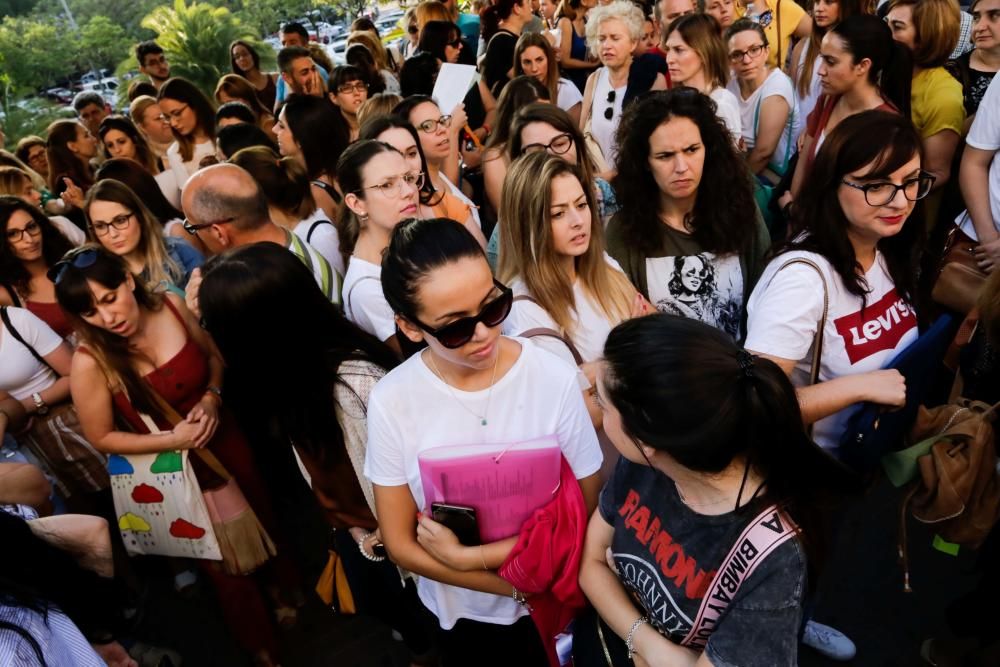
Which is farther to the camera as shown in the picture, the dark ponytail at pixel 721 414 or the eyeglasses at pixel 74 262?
the eyeglasses at pixel 74 262

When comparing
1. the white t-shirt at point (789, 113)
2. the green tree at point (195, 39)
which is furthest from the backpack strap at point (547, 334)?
the green tree at point (195, 39)

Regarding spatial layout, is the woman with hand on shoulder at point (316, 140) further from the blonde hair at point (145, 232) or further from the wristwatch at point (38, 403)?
the wristwatch at point (38, 403)

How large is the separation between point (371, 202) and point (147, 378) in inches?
47.2

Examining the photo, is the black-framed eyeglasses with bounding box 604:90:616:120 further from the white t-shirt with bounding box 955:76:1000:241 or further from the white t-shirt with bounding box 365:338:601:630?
the white t-shirt with bounding box 365:338:601:630

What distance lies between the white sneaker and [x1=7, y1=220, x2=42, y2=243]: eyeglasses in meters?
4.25

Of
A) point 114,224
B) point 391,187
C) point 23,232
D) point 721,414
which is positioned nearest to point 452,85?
point 391,187

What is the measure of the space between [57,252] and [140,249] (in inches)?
19.6

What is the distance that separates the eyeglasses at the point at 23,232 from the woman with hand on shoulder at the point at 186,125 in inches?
65.9

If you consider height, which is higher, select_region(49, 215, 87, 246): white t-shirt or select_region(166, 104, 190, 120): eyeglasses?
select_region(166, 104, 190, 120): eyeglasses

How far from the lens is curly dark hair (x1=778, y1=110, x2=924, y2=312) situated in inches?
75.9

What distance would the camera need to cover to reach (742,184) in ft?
8.61

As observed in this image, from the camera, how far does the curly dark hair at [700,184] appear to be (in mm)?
2531

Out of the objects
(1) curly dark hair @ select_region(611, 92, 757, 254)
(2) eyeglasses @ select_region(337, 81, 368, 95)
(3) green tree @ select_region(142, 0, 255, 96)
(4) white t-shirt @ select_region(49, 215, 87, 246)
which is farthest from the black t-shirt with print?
(3) green tree @ select_region(142, 0, 255, 96)

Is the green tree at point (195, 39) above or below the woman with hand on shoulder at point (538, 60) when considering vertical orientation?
above
